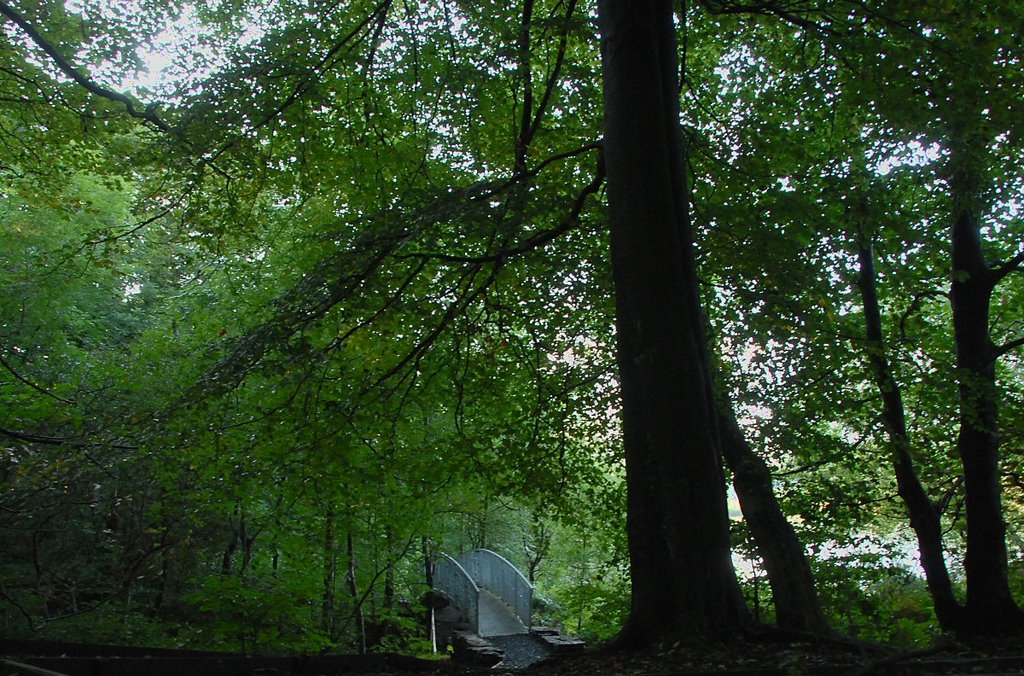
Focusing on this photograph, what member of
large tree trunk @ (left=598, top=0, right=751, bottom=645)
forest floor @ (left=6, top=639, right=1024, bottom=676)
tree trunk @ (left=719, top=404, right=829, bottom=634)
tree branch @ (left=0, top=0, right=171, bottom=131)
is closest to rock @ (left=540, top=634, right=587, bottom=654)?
tree trunk @ (left=719, top=404, right=829, bottom=634)

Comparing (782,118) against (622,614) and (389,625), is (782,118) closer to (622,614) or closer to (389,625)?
(622,614)

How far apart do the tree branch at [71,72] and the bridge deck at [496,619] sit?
48.2 ft

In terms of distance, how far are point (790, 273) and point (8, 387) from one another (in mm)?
9706

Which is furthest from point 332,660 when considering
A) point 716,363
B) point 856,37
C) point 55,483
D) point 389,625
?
point 389,625

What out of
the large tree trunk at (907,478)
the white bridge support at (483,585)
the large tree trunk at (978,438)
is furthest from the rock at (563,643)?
the large tree trunk at (978,438)

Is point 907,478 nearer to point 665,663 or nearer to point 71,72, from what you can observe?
point 665,663

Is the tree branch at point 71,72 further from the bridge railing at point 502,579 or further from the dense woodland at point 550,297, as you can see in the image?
the bridge railing at point 502,579

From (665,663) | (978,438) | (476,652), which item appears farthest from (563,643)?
(665,663)

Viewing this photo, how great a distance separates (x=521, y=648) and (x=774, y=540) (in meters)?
9.87

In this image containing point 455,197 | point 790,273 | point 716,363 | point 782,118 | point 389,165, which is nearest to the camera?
point 455,197

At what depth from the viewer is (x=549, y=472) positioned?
8781mm

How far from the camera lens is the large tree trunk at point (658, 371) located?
4.20 m

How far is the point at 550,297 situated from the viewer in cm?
868

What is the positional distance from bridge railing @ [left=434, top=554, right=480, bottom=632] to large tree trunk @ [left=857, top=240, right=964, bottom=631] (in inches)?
462
